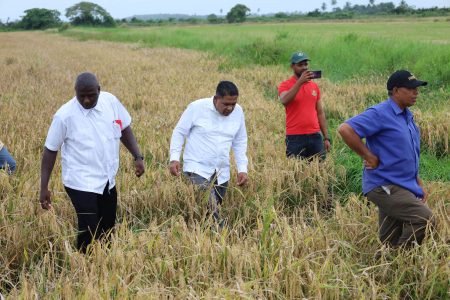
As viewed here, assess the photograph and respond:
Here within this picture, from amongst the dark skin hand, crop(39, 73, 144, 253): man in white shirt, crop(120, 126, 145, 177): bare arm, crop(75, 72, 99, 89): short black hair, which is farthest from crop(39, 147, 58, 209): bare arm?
the dark skin hand

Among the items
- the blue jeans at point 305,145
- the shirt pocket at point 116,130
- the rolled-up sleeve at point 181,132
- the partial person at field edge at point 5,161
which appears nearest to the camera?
the shirt pocket at point 116,130

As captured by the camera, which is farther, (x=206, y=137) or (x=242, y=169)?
(x=242, y=169)

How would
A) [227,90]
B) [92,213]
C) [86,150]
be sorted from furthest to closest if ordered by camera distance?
[227,90] → [92,213] → [86,150]

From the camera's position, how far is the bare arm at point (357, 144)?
10.3ft

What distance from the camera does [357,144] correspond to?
3.14 meters

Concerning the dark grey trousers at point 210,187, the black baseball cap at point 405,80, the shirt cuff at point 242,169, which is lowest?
the dark grey trousers at point 210,187

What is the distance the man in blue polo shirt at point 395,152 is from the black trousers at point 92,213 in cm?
179

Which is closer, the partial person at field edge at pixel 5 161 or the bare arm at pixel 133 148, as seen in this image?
the bare arm at pixel 133 148

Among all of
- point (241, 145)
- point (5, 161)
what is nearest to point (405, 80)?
point (241, 145)

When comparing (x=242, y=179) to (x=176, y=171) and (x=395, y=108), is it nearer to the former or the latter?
(x=176, y=171)

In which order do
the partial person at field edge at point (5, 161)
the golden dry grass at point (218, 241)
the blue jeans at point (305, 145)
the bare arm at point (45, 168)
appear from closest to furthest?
the golden dry grass at point (218, 241) < the bare arm at point (45, 168) < the partial person at field edge at point (5, 161) < the blue jeans at point (305, 145)

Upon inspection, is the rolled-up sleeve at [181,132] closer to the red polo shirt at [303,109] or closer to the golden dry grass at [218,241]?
the golden dry grass at [218,241]

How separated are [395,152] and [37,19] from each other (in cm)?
8869

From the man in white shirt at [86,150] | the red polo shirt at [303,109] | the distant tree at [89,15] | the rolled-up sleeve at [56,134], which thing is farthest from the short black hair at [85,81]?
the distant tree at [89,15]
